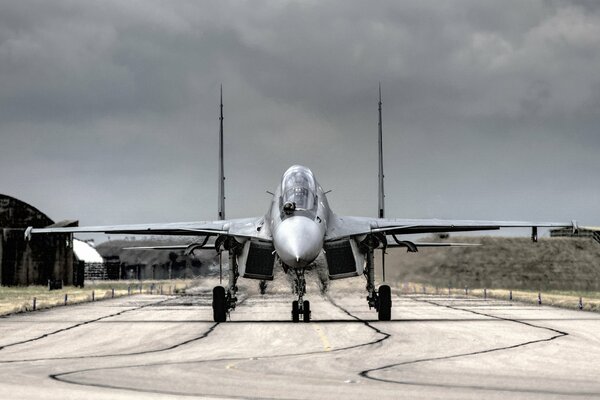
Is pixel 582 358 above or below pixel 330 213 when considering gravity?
below

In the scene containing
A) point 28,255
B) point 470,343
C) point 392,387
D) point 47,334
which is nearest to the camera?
point 392,387

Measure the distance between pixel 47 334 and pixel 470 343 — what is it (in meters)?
9.82

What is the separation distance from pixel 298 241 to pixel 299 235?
0.22m

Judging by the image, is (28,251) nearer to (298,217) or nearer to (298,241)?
(298,217)

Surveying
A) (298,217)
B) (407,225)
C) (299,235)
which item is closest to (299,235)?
(299,235)

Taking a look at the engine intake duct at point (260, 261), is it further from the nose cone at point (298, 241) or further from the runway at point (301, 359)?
the nose cone at point (298, 241)

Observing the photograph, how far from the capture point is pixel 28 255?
236ft

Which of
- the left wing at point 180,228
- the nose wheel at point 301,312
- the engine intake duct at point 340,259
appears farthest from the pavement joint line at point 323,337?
the left wing at point 180,228

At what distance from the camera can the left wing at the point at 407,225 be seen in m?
26.0

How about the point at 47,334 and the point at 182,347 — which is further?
the point at 47,334

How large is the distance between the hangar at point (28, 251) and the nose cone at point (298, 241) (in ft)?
161

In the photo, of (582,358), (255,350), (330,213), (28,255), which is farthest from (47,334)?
(28,255)

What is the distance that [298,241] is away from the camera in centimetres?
2272

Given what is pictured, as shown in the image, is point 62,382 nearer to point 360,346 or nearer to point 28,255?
point 360,346
